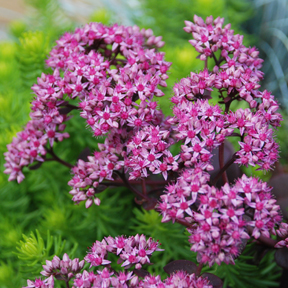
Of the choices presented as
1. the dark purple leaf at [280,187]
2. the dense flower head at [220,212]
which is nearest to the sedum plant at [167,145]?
the dense flower head at [220,212]

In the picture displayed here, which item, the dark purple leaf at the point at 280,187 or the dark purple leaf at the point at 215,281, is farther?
the dark purple leaf at the point at 280,187

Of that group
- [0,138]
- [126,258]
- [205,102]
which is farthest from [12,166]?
[205,102]

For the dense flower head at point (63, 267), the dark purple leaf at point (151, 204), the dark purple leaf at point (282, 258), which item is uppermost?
the dark purple leaf at point (151, 204)

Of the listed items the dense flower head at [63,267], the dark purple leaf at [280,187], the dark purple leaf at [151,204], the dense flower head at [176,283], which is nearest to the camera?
the dense flower head at [176,283]

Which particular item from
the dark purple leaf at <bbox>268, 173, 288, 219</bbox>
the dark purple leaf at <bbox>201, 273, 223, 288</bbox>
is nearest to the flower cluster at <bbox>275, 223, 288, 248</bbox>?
the dark purple leaf at <bbox>201, 273, 223, 288</bbox>

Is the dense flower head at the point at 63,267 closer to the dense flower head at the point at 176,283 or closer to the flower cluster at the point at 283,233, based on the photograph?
the dense flower head at the point at 176,283

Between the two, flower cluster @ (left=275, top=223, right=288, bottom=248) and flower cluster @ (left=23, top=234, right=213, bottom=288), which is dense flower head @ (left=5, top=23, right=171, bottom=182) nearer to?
flower cluster @ (left=23, top=234, right=213, bottom=288)

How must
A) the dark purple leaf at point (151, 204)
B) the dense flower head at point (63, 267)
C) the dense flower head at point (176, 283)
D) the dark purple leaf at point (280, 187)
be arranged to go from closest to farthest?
the dense flower head at point (176, 283) < the dense flower head at point (63, 267) < the dark purple leaf at point (151, 204) < the dark purple leaf at point (280, 187)

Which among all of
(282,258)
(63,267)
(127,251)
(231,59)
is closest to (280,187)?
(282,258)

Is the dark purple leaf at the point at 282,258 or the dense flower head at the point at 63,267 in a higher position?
the dense flower head at the point at 63,267
